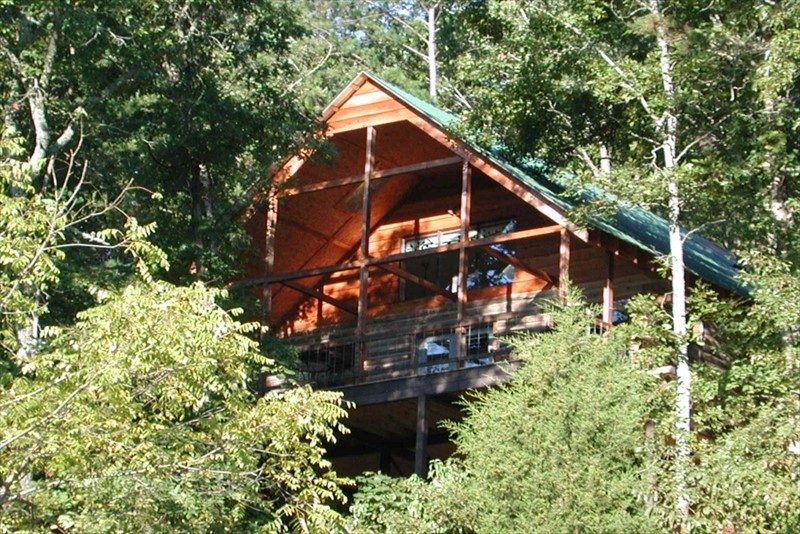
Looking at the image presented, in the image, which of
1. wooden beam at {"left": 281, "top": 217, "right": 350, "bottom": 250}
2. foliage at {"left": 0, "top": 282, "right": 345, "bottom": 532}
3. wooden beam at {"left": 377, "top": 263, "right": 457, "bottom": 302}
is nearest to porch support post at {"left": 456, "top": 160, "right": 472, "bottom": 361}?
wooden beam at {"left": 377, "top": 263, "right": 457, "bottom": 302}

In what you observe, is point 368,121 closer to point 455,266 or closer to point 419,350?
point 455,266

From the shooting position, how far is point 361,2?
52.8 meters

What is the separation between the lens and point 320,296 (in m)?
24.2

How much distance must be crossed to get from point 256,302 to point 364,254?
1792 millimetres

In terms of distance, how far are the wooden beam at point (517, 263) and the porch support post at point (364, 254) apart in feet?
7.85

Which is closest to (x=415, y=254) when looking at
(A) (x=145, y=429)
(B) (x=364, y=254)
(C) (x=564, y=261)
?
(B) (x=364, y=254)

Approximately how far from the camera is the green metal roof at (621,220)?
844 inches

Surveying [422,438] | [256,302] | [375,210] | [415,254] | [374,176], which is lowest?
[422,438]

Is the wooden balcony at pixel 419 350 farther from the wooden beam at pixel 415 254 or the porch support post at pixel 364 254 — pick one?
the wooden beam at pixel 415 254

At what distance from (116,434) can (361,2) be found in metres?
40.3

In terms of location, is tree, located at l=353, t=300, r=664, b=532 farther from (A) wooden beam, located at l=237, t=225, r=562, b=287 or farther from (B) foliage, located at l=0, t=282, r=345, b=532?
(A) wooden beam, located at l=237, t=225, r=562, b=287

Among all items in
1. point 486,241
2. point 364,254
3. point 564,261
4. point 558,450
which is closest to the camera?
point 558,450

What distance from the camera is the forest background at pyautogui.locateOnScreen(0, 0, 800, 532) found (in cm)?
1405

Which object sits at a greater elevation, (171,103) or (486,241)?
(171,103)
